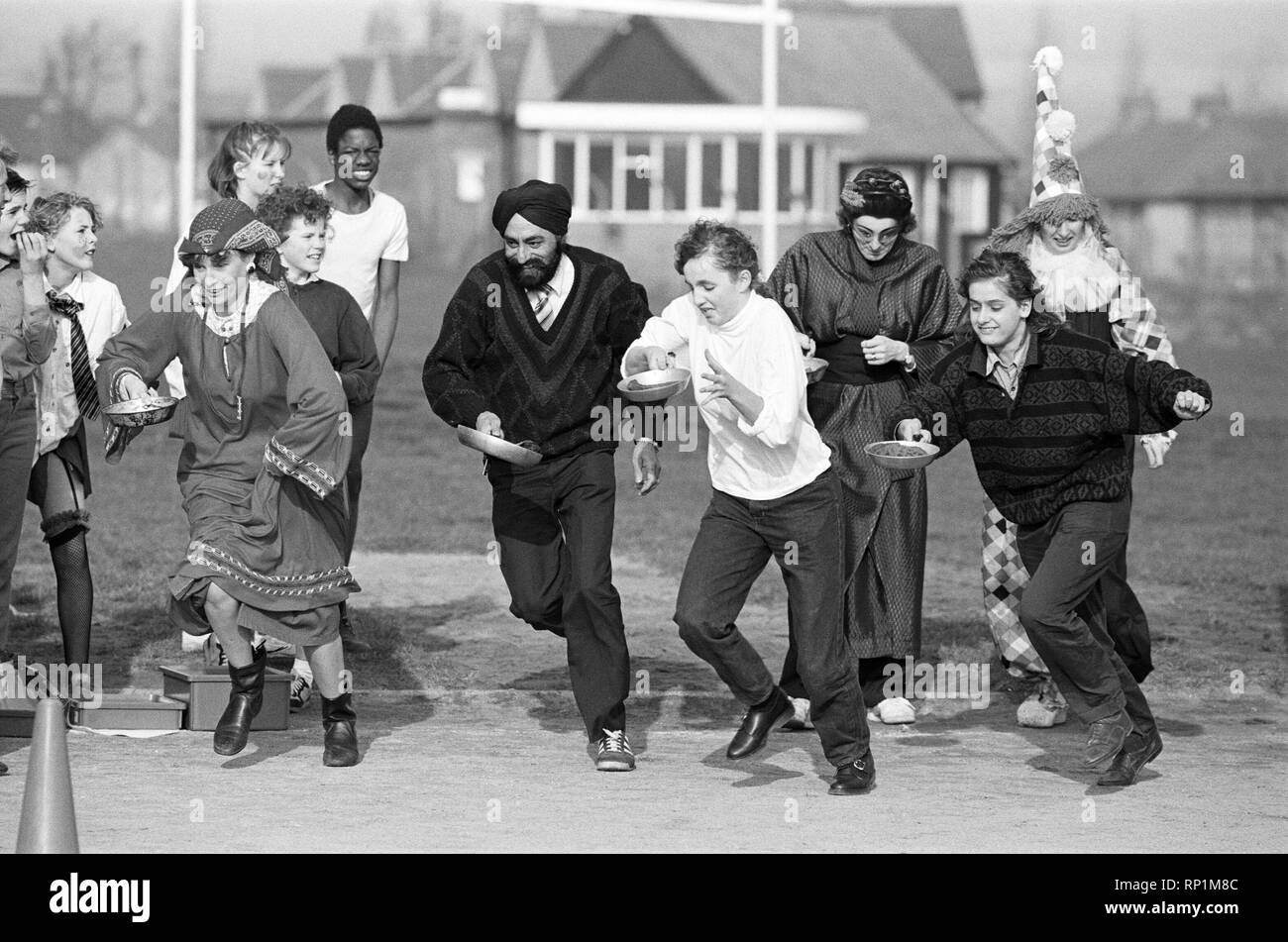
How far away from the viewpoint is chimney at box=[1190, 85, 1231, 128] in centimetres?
7144

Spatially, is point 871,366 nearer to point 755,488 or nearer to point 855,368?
point 855,368

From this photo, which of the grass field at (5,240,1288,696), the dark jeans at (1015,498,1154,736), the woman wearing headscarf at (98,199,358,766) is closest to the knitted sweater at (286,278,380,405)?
the woman wearing headscarf at (98,199,358,766)

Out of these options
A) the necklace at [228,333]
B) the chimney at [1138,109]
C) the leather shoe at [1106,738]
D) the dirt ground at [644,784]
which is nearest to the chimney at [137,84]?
the chimney at [1138,109]

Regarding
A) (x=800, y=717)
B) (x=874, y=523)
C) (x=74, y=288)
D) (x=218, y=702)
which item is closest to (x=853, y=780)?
(x=800, y=717)

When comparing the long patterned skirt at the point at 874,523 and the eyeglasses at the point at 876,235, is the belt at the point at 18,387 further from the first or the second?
the eyeglasses at the point at 876,235

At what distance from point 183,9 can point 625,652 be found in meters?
6.31

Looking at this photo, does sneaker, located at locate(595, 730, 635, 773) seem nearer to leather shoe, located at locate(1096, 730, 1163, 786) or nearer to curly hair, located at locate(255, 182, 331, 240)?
leather shoe, located at locate(1096, 730, 1163, 786)

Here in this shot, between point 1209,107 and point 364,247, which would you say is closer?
point 364,247

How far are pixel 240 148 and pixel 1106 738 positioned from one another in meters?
4.12

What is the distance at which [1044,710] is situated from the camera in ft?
28.1

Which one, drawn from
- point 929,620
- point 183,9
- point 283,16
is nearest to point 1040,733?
point 929,620

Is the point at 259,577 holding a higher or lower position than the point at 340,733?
higher

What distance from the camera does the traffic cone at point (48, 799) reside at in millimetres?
5539
